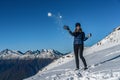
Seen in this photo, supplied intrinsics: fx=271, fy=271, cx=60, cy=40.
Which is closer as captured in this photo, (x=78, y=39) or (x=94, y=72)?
(x=94, y=72)

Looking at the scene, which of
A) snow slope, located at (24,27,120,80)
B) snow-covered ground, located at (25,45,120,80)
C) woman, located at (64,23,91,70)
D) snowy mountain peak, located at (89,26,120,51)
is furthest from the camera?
snowy mountain peak, located at (89,26,120,51)

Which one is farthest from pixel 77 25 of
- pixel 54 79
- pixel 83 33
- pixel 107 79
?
pixel 107 79

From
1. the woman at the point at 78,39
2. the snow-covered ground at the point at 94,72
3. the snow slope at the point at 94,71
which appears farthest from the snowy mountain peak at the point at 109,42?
the woman at the point at 78,39

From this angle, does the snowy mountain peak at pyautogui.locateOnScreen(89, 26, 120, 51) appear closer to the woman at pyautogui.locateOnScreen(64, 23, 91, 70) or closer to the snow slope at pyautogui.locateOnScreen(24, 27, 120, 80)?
the snow slope at pyautogui.locateOnScreen(24, 27, 120, 80)

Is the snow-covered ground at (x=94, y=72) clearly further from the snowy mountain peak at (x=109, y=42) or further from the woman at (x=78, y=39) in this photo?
the snowy mountain peak at (x=109, y=42)

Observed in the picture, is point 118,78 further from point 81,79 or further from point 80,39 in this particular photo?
point 80,39

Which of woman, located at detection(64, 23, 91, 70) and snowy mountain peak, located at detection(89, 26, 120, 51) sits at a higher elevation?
snowy mountain peak, located at detection(89, 26, 120, 51)

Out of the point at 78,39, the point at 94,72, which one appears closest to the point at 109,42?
the point at 78,39

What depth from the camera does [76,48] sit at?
58.1ft

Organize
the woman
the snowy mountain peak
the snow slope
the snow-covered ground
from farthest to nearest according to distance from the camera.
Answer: the snowy mountain peak < the woman < the snow slope < the snow-covered ground

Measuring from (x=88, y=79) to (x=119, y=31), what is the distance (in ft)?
149

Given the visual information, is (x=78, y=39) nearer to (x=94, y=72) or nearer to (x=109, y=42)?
(x=94, y=72)

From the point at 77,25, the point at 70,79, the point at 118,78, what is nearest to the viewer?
the point at 118,78

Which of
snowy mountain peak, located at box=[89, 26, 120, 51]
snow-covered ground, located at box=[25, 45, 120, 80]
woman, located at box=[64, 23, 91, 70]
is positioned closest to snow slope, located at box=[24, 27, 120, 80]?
snow-covered ground, located at box=[25, 45, 120, 80]
